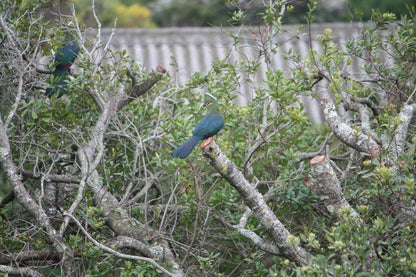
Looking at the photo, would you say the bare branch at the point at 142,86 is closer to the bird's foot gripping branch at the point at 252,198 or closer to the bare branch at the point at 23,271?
the bird's foot gripping branch at the point at 252,198

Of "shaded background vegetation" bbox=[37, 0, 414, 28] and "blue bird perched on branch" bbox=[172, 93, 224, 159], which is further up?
"blue bird perched on branch" bbox=[172, 93, 224, 159]

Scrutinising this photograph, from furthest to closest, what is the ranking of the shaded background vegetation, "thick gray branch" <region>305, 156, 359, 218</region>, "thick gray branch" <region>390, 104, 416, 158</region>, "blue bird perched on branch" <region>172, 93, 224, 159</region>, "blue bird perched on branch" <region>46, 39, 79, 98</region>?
the shaded background vegetation
"blue bird perched on branch" <region>46, 39, 79, 98</region>
"blue bird perched on branch" <region>172, 93, 224, 159</region>
"thick gray branch" <region>390, 104, 416, 158</region>
"thick gray branch" <region>305, 156, 359, 218</region>

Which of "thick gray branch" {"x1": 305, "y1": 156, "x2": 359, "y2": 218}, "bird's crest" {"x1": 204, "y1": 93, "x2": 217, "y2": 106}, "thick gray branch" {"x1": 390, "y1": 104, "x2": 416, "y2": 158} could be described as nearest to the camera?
"thick gray branch" {"x1": 305, "y1": 156, "x2": 359, "y2": 218}

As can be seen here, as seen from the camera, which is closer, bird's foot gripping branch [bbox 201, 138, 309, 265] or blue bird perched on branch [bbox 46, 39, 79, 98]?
bird's foot gripping branch [bbox 201, 138, 309, 265]

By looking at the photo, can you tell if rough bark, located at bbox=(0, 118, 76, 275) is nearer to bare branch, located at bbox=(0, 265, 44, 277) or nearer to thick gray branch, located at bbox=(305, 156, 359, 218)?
bare branch, located at bbox=(0, 265, 44, 277)

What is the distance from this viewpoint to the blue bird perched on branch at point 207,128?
13.2 feet

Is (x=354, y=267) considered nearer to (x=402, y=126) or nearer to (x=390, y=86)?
(x=402, y=126)

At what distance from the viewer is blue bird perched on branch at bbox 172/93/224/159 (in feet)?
13.2

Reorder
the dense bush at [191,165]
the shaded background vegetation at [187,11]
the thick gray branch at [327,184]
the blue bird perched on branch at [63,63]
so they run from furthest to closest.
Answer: the shaded background vegetation at [187,11]
the blue bird perched on branch at [63,63]
the dense bush at [191,165]
the thick gray branch at [327,184]

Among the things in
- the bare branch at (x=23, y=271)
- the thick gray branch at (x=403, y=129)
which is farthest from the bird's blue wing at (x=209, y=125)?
the bare branch at (x=23, y=271)

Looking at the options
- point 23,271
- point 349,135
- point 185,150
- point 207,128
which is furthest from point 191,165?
point 23,271

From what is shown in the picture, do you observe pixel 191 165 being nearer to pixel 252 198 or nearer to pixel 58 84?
pixel 252 198

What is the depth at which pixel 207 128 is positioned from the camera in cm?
413

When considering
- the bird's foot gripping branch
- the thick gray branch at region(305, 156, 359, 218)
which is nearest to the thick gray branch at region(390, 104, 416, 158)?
the thick gray branch at region(305, 156, 359, 218)
